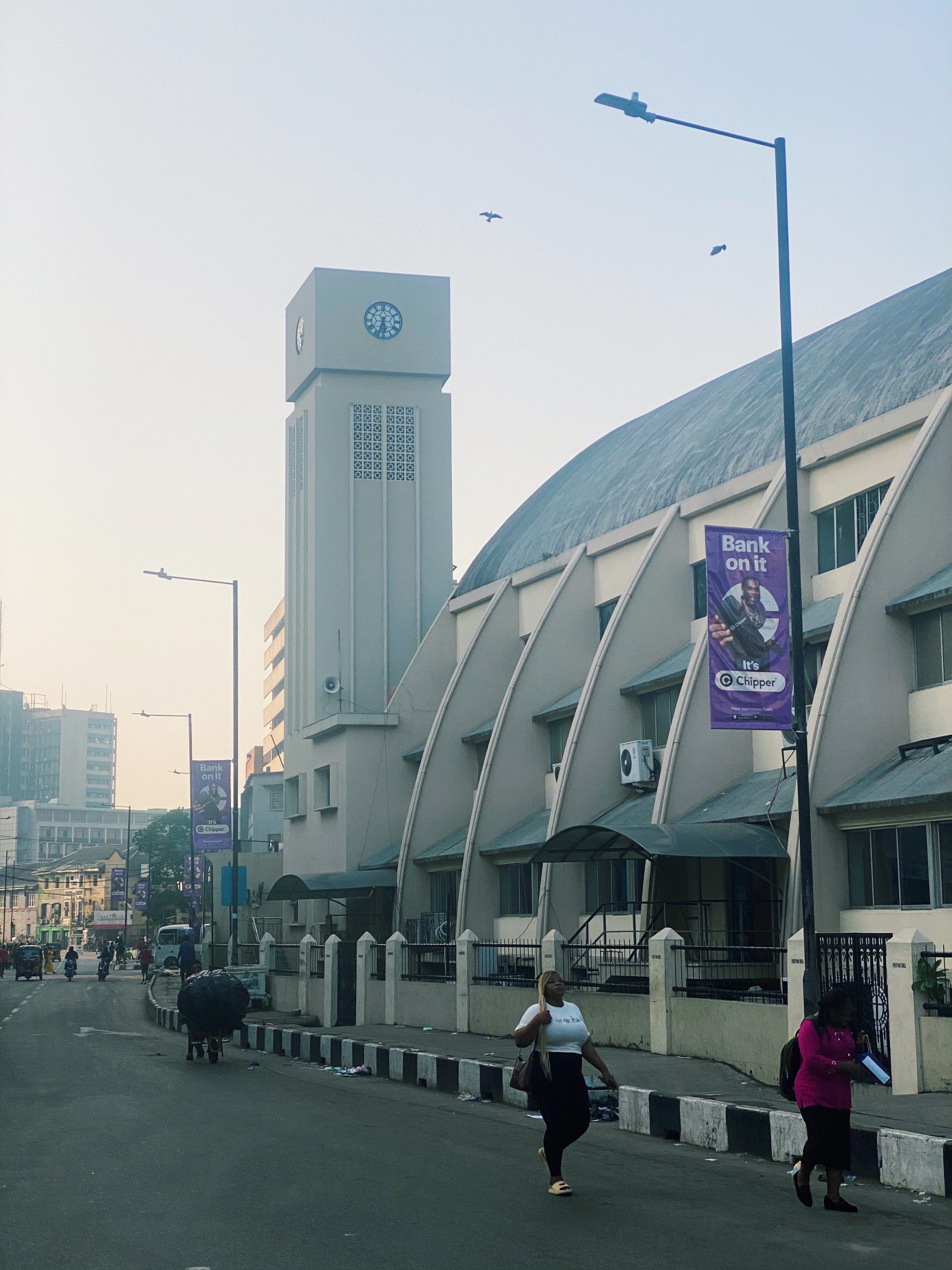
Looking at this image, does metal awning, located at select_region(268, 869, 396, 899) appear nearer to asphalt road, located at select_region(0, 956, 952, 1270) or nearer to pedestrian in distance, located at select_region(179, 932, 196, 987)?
pedestrian in distance, located at select_region(179, 932, 196, 987)

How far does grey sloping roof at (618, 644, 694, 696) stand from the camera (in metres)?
28.8

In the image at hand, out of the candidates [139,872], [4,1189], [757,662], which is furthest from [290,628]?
[139,872]

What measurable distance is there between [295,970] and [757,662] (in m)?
22.7

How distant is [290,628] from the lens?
4800 centimetres

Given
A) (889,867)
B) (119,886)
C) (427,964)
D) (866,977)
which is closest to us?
(866,977)

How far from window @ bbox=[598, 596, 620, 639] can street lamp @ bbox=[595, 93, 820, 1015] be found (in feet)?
55.5

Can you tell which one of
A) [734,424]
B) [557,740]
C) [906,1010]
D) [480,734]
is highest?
[734,424]

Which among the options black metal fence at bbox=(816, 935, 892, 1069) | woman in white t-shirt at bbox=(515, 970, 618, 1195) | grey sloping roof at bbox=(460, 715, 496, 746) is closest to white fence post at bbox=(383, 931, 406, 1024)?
grey sloping roof at bbox=(460, 715, 496, 746)

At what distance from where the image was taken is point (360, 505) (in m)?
46.0

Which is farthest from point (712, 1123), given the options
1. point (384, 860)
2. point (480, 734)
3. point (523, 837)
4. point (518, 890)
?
point (384, 860)

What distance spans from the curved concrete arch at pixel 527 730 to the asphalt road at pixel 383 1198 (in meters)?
17.2

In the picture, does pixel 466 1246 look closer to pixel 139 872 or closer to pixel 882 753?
pixel 882 753

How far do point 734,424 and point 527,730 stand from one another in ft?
28.4

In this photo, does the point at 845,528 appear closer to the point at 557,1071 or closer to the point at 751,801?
the point at 751,801
